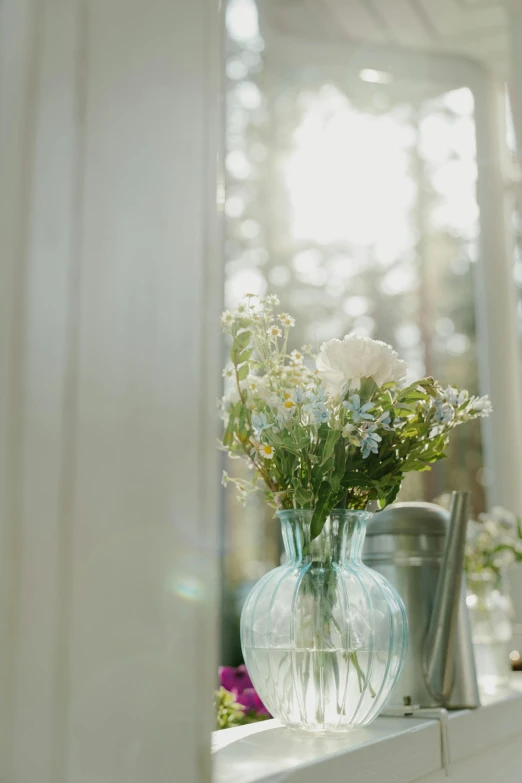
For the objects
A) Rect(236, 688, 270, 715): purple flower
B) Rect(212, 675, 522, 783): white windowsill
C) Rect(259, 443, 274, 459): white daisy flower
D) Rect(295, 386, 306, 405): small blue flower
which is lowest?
Rect(236, 688, 270, 715): purple flower

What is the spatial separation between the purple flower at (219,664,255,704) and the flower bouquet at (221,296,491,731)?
40 centimetres

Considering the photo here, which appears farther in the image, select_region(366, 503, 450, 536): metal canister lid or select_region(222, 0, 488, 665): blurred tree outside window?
select_region(222, 0, 488, 665): blurred tree outside window

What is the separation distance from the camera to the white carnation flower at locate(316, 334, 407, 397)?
0.85m

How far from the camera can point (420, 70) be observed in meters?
1.97

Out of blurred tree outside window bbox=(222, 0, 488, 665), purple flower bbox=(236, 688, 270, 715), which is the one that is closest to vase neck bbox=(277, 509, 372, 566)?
purple flower bbox=(236, 688, 270, 715)

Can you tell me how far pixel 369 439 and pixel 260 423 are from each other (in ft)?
0.38

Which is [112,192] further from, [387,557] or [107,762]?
[387,557]

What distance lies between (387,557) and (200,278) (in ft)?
1.90

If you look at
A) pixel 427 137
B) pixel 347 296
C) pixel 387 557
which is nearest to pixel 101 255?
pixel 387 557

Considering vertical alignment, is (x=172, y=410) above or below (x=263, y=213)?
below

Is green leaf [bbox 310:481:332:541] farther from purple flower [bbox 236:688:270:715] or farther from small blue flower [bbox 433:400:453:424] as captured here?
purple flower [bbox 236:688:270:715]

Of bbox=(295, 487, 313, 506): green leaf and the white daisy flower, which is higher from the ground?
the white daisy flower

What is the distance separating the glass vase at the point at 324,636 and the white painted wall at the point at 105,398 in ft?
0.82

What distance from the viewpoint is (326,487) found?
2.71 feet
